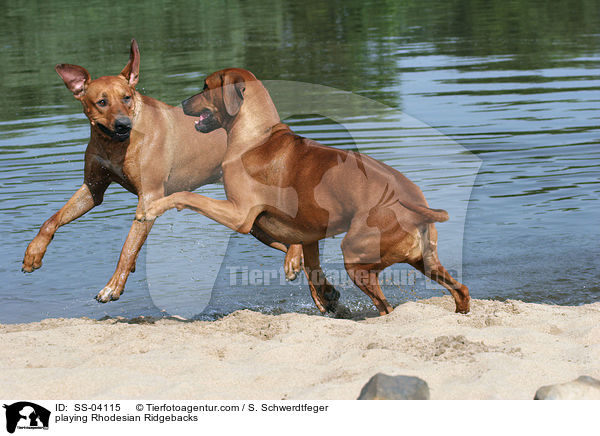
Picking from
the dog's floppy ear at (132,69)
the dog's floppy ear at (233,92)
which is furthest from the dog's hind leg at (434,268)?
the dog's floppy ear at (132,69)

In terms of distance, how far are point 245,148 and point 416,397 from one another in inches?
112

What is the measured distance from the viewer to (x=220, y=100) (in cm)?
643

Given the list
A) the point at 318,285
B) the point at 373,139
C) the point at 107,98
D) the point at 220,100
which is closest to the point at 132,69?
the point at 107,98

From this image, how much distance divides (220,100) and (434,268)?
6.56ft

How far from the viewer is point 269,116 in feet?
21.4

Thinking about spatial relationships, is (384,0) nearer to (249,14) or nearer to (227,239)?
(249,14)

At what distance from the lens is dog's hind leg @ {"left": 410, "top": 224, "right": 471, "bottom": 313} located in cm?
596

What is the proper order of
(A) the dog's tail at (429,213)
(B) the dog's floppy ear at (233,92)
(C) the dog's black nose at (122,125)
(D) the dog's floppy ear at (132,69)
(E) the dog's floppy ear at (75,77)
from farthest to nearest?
(D) the dog's floppy ear at (132,69), (E) the dog's floppy ear at (75,77), (C) the dog's black nose at (122,125), (B) the dog's floppy ear at (233,92), (A) the dog's tail at (429,213)

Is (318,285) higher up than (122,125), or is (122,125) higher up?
(122,125)

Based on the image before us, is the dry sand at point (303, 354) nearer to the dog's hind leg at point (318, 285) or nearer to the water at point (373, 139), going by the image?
the dog's hind leg at point (318, 285)

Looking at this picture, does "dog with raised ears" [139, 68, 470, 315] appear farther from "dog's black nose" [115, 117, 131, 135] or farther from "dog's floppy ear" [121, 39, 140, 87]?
"dog's floppy ear" [121, 39, 140, 87]

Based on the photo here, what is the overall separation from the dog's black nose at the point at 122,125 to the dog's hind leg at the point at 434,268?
2.49 meters

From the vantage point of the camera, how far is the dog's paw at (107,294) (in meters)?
6.65

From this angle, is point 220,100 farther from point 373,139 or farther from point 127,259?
point 373,139
